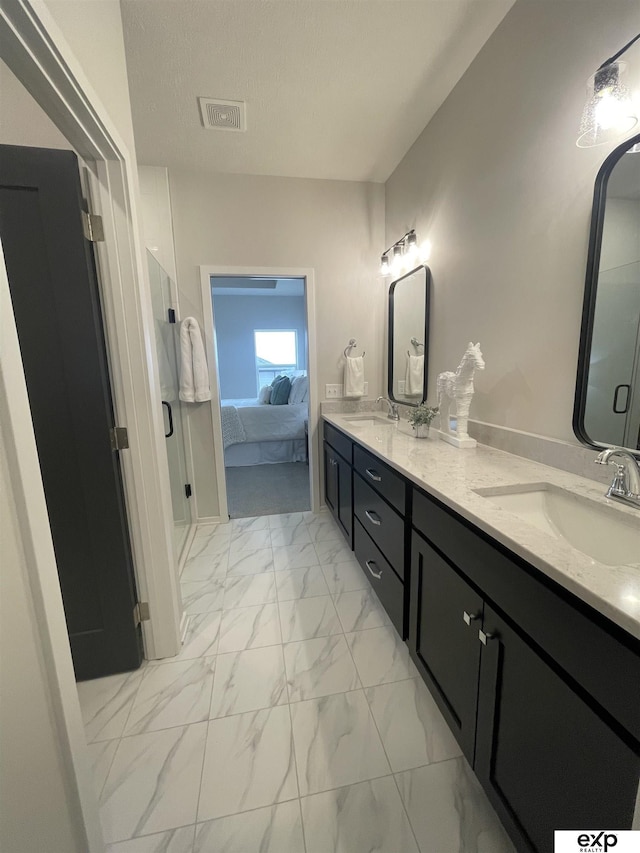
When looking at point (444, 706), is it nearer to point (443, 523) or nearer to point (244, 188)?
point (443, 523)

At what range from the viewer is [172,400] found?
2.45 metres

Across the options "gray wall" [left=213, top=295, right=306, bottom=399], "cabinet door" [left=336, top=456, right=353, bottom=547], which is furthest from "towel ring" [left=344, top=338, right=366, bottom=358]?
"gray wall" [left=213, top=295, right=306, bottom=399]

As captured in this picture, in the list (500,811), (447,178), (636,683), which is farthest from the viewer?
(447,178)

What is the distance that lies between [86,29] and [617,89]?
1.53 meters

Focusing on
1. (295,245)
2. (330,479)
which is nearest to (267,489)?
(330,479)

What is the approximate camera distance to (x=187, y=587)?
208cm

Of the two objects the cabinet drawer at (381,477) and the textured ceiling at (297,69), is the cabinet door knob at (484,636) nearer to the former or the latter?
the cabinet drawer at (381,477)

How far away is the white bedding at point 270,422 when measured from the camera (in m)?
4.29

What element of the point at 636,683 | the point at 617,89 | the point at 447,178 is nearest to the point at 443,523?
the point at 636,683

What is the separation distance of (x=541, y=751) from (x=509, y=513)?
0.51m

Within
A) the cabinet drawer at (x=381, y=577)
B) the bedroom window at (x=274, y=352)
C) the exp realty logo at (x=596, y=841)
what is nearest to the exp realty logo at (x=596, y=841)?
the exp realty logo at (x=596, y=841)

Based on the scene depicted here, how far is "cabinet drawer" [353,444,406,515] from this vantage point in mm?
1442

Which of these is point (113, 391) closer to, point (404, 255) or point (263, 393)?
point (404, 255)

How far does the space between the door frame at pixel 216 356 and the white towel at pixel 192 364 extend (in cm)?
9
